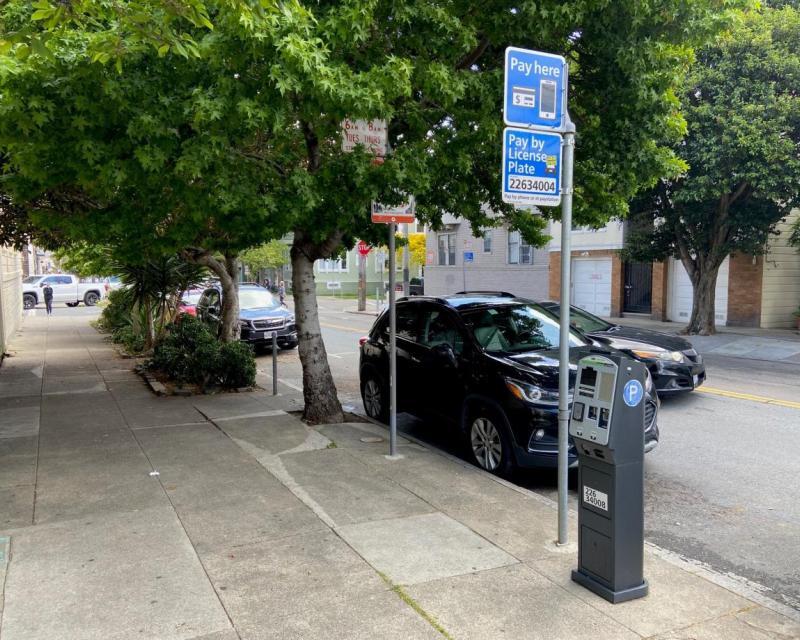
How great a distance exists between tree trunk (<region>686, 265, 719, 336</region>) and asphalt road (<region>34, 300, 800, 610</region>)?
24.3ft

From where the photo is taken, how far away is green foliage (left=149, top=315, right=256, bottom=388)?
10.3m

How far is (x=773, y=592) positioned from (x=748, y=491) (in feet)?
6.39

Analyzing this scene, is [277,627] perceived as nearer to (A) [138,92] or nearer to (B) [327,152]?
(A) [138,92]

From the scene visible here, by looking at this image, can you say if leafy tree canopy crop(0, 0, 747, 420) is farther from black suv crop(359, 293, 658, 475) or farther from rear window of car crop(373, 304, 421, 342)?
black suv crop(359, 293, 658, 475)

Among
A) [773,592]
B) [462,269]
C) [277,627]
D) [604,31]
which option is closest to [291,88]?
[604,31]

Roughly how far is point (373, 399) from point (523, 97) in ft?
16.8

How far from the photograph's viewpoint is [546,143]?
434 centimetres

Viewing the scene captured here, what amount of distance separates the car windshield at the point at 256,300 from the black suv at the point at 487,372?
9201 millimetres

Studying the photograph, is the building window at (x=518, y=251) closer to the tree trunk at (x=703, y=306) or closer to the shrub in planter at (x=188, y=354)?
the tree trunk at (x=703, y=306)

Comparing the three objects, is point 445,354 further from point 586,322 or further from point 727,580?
point 586,322

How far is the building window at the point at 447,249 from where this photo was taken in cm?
3478

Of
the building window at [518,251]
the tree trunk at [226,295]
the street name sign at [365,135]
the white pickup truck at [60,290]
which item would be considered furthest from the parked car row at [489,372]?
the white pickup truck at [60,290]

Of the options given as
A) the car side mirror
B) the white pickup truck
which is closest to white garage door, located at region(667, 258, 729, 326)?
the car side mirror

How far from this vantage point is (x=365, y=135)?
6.77 m
